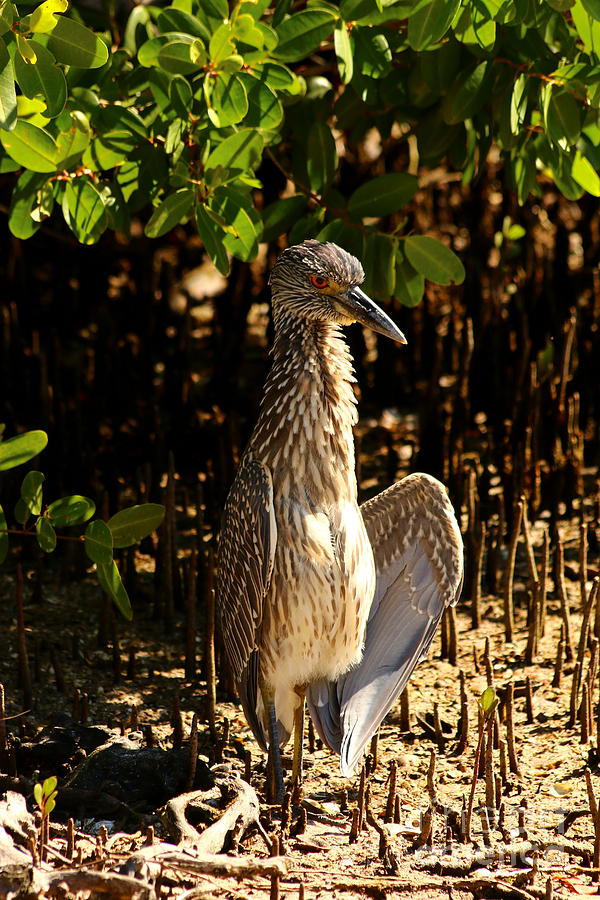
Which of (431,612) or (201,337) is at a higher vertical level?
(201,337)

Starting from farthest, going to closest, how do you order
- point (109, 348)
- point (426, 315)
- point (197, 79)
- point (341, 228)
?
point (426, 315)
point (109, 348)
point (341, 228)
point (197, 79)

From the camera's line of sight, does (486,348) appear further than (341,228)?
Yes

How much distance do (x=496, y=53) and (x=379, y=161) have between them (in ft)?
9.30

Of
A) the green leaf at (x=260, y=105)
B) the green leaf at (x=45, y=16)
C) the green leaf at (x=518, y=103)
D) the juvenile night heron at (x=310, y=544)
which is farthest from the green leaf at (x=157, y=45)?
the green leaf at (x=518, y=103)

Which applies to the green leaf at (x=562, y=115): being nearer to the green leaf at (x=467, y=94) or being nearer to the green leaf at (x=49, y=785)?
the green leaf at (x=467, y=94)

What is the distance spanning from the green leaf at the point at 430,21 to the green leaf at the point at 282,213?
3.34ft

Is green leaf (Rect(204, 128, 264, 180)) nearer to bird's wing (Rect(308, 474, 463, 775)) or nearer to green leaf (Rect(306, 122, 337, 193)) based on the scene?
green leaf (Rect(306, 122, 337, 193))

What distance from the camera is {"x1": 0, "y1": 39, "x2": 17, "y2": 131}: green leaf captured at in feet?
9.37

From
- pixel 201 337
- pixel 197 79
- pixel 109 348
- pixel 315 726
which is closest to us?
pixel 197 79

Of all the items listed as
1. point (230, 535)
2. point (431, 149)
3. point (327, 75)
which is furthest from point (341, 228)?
point (327, 75)

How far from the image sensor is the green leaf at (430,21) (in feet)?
10.7

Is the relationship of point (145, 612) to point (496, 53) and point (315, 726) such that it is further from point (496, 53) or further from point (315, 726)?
point (496, 53)

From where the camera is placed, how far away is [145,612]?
190 inches

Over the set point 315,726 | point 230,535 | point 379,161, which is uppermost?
point 379,161
